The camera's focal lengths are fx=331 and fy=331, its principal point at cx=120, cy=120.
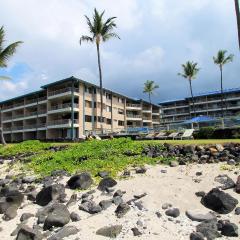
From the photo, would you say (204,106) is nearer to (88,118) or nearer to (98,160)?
(88,118)

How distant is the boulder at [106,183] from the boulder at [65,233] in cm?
288

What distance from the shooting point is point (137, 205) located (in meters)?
9.56

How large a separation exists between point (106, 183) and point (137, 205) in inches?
86.9

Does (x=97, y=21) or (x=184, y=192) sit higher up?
(x=97, y=21)

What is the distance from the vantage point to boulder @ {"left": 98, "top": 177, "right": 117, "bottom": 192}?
1138 centimetres

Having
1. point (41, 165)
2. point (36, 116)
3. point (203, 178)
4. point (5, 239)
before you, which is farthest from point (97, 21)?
point (5, 239)

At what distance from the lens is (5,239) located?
28.3ft

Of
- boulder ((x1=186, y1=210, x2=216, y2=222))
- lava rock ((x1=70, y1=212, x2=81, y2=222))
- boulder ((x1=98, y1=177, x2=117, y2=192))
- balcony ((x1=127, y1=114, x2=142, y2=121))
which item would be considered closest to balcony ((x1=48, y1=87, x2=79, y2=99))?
balcony ((x1=127, y1=114, x2=142, y2=121))

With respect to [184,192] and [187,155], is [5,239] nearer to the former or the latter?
[184,192]

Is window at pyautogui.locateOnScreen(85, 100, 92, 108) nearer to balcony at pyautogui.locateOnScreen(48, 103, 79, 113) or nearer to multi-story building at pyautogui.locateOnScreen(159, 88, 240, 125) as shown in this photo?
balcony at pyautogui.locateOnScreen(48, 103, 79, 113)

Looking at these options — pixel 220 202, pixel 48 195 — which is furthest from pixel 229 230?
pixel 48 195

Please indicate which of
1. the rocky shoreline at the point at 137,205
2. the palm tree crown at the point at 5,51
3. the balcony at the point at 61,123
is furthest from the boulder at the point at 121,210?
the balcony at the point at 61,123

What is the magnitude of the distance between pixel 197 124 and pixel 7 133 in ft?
165

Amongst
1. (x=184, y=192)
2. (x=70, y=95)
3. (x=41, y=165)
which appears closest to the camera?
(x=184, y=192)
